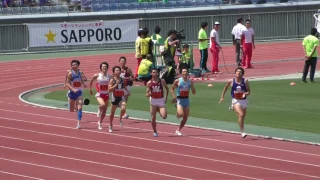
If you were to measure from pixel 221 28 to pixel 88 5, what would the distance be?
686cm

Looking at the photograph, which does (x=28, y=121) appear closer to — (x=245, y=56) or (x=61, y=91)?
(x=61, y=91)

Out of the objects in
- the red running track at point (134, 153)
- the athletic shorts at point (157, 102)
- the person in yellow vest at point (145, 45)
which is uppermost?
the person in yellow vest at point (145, 45)

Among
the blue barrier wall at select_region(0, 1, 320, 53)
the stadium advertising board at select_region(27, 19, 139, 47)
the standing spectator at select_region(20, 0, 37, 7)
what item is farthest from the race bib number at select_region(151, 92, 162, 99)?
the standing spectator at select_region(20, 0, 37, 7)

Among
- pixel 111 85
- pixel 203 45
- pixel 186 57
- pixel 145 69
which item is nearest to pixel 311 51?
pixel 186 57

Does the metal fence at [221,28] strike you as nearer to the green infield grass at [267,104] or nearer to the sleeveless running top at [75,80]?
the green infield grass at [267,104]

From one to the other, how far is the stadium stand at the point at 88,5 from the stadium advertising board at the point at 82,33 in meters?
2.56

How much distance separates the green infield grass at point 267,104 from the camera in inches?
882

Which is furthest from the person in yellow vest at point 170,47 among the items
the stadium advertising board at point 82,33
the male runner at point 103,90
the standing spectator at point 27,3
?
the standing spectator at point 27,3

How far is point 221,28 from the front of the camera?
152 feet

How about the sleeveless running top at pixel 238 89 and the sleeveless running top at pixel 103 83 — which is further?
the sleeveless running top at pixel 103 83

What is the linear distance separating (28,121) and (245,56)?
1407 cm

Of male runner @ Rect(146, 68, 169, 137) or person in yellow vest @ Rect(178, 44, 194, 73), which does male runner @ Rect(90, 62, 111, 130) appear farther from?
person in yellow vest @ Rect(178, 44, 194, 73)

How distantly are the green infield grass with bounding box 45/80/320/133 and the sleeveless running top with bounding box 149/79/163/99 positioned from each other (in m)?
2.99

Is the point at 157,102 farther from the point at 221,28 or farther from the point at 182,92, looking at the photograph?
the point at 221,28
